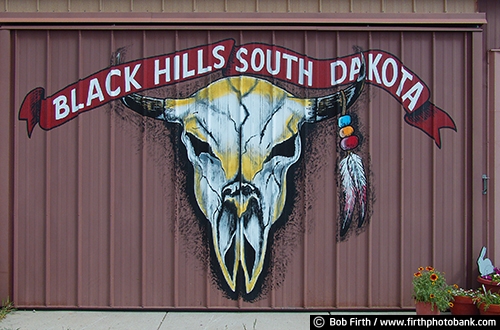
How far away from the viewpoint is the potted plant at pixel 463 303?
553cm

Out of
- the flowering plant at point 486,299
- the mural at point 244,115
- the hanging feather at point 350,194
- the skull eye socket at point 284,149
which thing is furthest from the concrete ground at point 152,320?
the skull eye socket at point 284,149

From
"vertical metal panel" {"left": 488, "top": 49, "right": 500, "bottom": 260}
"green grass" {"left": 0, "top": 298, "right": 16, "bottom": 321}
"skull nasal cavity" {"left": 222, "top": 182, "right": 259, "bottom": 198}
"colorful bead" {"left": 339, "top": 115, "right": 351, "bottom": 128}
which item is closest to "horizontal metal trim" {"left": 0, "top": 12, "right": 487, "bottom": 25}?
"vertical metal panel" {"left": 488, "top": 49, "right": 500, "bottom": 260}

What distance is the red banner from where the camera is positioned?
5961mm

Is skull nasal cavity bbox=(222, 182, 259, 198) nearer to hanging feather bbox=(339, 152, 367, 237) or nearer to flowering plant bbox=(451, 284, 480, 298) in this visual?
hanging feather bbox=(339, 152, 367, 237)

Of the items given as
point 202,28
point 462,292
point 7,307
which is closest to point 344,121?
point 202,28

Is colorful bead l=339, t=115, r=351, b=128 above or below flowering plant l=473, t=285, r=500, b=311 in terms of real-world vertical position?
above

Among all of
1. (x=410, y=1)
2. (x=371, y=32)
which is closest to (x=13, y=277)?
(x=371, y=32)

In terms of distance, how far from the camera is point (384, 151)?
599 centimetres

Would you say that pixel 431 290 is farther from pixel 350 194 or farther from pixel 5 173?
pixel 5 173

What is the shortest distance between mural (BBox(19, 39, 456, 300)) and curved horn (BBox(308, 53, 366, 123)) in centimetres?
1

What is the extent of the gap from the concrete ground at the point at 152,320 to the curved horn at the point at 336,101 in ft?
7.67

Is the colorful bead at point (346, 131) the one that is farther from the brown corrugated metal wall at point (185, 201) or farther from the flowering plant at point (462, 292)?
the flowering plant at point (462, 292)

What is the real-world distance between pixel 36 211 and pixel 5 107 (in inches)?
50.9

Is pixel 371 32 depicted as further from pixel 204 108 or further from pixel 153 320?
pixel 153 320
